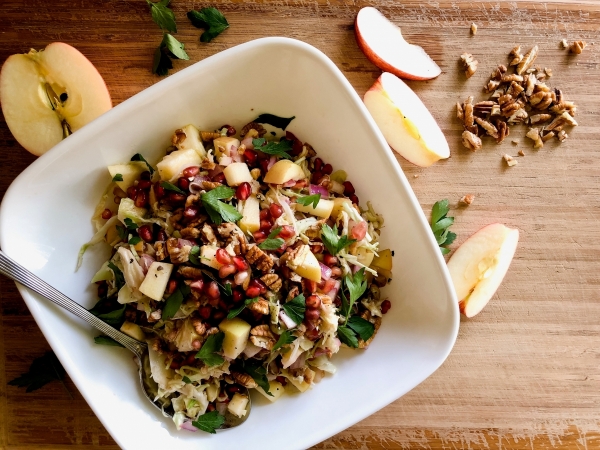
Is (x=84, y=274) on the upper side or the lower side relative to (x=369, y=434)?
upper

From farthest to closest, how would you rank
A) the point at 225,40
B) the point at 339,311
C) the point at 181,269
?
the point at 225,40 < the point at 339,311 < the point at 181,269

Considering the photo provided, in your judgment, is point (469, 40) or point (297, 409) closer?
point (297, 409)

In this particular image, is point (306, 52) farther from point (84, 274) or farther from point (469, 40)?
point (84, 274)

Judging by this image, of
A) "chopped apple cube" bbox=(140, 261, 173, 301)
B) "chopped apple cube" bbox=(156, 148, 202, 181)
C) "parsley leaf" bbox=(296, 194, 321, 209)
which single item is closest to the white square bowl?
"chopped apple cube" bbox=(156, 148, 202, 181)

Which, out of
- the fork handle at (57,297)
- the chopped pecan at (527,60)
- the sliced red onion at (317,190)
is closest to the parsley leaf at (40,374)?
the fork handle at (57,297)

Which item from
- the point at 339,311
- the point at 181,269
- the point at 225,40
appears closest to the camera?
the point at 181,269

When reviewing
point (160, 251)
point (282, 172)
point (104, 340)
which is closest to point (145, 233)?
point (160, 251)

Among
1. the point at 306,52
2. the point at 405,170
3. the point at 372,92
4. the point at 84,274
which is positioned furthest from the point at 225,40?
the point at 84,274
